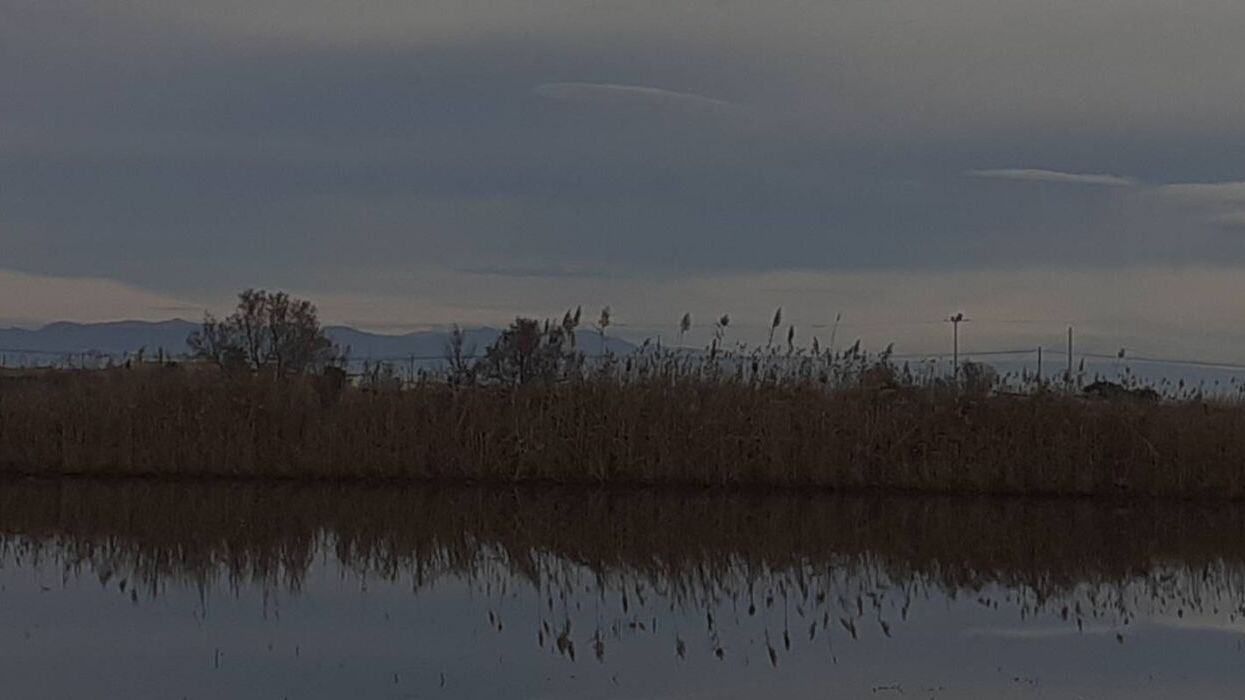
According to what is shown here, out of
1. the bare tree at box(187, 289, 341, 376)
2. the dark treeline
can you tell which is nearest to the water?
the dark treeline

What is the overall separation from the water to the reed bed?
80 cm

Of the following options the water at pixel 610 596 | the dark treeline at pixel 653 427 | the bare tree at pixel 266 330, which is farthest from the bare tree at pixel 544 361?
the bare tree at pixel 266 330

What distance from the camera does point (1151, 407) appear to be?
18.5 meters

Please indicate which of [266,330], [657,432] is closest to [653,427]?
[657,432]

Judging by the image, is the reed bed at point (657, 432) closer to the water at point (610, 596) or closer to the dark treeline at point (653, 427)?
the dark treeline at point (653, 427)

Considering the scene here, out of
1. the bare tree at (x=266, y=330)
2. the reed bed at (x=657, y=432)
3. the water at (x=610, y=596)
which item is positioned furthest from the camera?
the bare tree at (x=266, y=330)

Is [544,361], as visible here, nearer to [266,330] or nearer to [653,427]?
[653,427]

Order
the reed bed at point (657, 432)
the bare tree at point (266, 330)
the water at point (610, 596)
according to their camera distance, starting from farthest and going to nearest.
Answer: the bare tree at point (266, 330) < the reed bed at point (657, 432) < the water at point (610, 596)

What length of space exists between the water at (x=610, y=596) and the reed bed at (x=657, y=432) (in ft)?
2.62

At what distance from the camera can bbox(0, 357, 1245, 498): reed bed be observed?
59.6 feet

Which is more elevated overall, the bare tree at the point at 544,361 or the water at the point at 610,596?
the bare tree at the point at 544,361

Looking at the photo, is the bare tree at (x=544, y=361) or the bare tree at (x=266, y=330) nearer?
the bare tree at (x=544, y=361)

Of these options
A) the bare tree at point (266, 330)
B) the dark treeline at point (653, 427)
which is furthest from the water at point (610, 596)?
the bare tree at point (266, 330)

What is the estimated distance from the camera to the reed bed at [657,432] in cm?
1817
